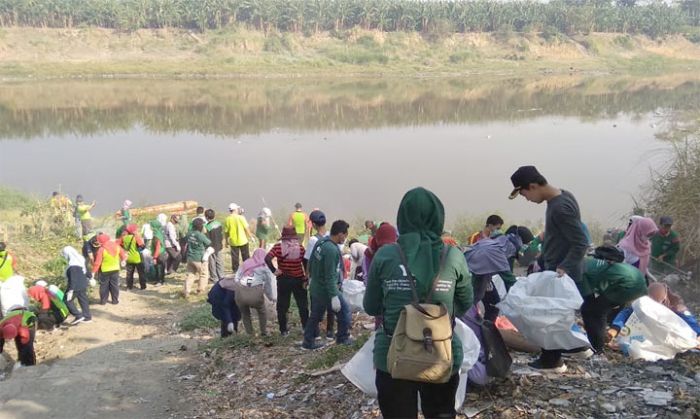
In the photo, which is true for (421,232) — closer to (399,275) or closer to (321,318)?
(399,275)

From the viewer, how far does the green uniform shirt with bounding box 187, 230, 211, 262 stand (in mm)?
9992

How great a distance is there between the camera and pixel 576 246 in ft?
15.2

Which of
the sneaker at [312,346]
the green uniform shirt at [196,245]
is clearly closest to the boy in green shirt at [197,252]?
the green uniform shirt at [196,245]

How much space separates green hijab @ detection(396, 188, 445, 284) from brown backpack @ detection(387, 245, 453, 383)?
211 mm

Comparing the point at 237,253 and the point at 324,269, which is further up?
the point at 324,269

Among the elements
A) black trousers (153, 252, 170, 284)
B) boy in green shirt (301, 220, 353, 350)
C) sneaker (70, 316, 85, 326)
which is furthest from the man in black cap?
black trousers (153, 252, 170, 284)

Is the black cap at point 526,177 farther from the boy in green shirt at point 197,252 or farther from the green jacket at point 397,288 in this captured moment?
the boy in green shirt at point 197,252

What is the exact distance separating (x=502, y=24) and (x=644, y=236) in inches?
3221

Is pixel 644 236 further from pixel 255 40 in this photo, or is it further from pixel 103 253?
pixel 255 40

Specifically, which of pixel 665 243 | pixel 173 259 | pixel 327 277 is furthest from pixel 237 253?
pixel 665 243

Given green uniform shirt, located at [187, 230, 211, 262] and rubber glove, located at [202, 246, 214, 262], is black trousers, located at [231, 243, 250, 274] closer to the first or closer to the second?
rubber glove, located at [202, 246, 214, 262]

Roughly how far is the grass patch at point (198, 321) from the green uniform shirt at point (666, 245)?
651 centimetres

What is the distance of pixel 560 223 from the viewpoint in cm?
470

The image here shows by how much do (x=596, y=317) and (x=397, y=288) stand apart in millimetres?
2729
